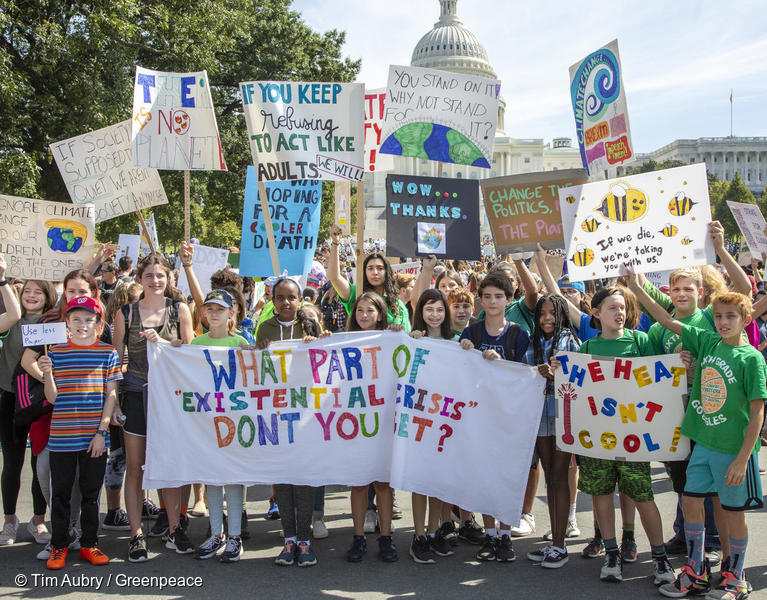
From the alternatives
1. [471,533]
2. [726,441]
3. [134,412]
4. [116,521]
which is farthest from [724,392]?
[116,521]

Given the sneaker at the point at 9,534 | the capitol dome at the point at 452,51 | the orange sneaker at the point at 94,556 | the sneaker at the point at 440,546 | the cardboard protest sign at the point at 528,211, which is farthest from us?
the capitol dome at the point at 452,51

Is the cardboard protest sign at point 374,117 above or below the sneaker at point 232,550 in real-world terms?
above

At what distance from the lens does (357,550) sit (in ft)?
15.0

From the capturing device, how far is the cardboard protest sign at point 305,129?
6.32 metres

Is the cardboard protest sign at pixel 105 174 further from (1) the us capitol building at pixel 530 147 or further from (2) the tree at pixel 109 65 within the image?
(1) the us capitol building at pixel 530 147

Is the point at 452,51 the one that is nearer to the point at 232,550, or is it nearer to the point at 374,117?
the point at 374,117

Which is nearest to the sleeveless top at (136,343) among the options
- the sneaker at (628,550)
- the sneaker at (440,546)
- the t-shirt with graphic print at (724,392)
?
the sneaker at (440,546)

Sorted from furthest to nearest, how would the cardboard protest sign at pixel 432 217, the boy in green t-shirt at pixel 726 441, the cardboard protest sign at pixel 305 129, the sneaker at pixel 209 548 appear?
the cardboard protest sign at pixel 305 129, the cardboard protest sign at pixel 432 217, the sneaker at pixel 209 548, the boy in green t-shirt at pixel 726 441

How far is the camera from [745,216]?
25.6 feet

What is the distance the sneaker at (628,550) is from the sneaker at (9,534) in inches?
156

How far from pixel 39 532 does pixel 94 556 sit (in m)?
0.63

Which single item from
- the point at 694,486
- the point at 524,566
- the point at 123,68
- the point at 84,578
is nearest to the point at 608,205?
the point at 694,486

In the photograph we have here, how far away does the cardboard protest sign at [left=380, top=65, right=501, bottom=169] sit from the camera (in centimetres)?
695

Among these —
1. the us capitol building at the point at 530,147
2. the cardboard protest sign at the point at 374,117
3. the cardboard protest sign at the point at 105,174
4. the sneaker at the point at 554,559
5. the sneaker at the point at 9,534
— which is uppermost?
the us capitol building at the point at 530,147
